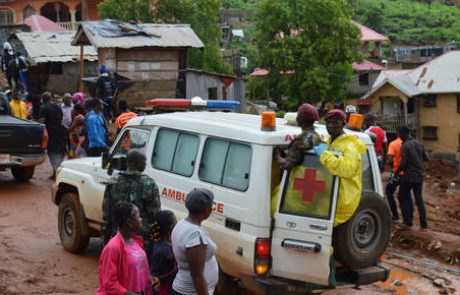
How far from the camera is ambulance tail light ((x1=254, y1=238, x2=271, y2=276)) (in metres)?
6.34

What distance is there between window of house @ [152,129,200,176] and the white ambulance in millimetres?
11

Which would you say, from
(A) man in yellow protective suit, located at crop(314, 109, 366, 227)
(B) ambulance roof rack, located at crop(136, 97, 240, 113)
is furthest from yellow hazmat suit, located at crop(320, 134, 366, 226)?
(B) ambulance roof rack, located at crop(136, 97, 240, 113)

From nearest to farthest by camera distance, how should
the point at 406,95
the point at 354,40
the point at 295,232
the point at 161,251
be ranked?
the point at 161,251
the point at 295,232
the point at 354,40
the point at 406,95

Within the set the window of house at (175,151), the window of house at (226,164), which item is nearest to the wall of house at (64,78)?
the window of house at (175,151)

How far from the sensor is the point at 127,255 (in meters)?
4.88

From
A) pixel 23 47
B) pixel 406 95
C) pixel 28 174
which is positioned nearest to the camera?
pixel 28 174

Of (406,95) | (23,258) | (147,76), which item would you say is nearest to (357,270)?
(23,258)

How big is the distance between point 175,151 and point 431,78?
41.5 m

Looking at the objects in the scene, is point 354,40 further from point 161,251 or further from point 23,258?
point 161,251

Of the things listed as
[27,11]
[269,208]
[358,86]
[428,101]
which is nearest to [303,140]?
[269,208]

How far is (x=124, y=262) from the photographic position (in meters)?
4.84

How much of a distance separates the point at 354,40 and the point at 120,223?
127 ft

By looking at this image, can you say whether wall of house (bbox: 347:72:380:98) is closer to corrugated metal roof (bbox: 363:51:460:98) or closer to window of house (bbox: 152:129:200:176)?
corrugated metal roof (bbox: 363:51:460:98)

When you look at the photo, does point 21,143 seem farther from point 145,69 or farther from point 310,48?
point 310,48
